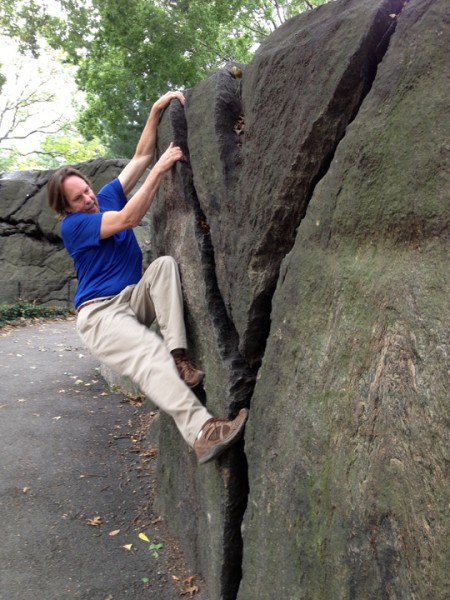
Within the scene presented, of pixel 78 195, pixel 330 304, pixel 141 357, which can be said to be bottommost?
pixel 141 357

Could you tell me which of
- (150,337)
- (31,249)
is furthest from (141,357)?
(31,249)

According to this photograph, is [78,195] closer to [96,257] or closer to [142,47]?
[96,257]

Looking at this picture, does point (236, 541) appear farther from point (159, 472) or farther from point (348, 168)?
point (348, 168)

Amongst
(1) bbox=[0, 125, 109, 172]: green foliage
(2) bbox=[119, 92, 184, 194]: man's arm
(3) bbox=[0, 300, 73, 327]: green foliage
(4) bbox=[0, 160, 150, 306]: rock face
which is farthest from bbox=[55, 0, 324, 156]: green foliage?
(2) bbox=[119, 92, 184, 194]: man's arm

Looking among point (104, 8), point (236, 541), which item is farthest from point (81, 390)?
point (104, 8)

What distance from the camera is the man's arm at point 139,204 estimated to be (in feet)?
13.6

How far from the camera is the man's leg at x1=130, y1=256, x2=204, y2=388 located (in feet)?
13.3

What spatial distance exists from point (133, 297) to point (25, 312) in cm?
1084

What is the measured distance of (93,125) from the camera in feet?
59.3

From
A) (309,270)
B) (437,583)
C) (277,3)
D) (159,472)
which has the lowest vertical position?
(159,472)

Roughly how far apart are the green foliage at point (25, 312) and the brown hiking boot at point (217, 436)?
1086 cm

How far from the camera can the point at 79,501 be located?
521 centimetres

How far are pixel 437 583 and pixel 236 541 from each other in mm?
1880

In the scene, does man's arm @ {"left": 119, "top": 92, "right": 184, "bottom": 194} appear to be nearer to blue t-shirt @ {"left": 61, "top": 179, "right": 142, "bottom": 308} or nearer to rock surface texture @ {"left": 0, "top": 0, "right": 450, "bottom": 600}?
blue t-shirt @ {"left": 61, "top": 179, "right": 142, "bottom": 308}
